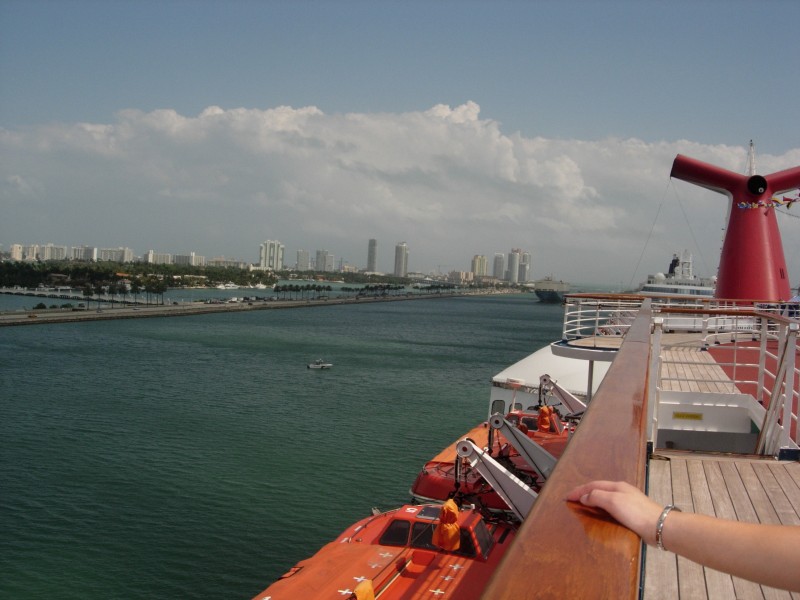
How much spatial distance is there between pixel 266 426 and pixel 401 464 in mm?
8638

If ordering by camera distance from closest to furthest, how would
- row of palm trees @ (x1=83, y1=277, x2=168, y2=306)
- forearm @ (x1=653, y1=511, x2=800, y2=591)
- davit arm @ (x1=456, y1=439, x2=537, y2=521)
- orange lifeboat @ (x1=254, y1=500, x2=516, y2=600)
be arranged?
forearm @ (x1=653, y1=511, x2=800, y2=591), orange lifeboat @ (x1=254, y1=500, x2=516, y2=600), davit arm @ (x1=456, y1=439, x2=537, y2=521), row of palm trees @ (x1=83, y1=277, x2=168, y2=306)

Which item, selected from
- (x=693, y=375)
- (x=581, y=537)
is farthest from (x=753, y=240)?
(x=581, y=537)

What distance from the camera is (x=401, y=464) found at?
84.7ft

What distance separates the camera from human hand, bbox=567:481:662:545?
1.31 meters

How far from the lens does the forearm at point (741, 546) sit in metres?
1.25

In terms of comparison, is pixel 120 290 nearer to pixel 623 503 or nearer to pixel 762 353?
pixel 762 353

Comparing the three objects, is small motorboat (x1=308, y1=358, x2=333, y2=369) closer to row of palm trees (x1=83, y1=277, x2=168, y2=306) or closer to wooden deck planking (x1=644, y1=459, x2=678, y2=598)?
wooden deck planking (x1=644, y1=459, x2=678, y2=598)

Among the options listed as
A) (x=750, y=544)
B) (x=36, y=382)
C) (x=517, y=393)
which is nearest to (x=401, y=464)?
(x=517, y=393)

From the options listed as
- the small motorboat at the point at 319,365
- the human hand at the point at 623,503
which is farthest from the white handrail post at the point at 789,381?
the small motorboat at the point at 319,365

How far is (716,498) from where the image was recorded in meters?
4.82

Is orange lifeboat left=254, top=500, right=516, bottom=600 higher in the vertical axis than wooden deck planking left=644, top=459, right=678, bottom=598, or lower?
lower

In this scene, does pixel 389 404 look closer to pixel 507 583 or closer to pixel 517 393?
pixel 517 393

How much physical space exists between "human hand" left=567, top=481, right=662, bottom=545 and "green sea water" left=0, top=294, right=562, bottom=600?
15.7 metres

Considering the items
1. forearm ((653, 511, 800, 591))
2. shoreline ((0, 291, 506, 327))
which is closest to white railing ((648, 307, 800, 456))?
forearm ((653, 511, 800, 591))
